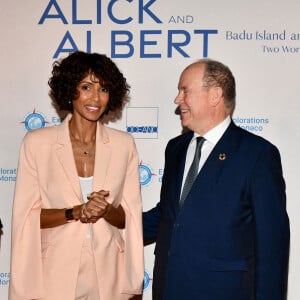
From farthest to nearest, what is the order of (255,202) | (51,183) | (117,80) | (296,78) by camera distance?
(296,78) < (117,80) < (51,183) < (255,202)

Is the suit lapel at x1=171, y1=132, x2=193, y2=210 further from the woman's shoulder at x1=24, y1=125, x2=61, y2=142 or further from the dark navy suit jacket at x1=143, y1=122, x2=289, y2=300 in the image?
the woman's shoulder at x1=24, y1=125, x2=61, y2=142

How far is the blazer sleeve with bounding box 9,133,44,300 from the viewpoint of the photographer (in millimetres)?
2826

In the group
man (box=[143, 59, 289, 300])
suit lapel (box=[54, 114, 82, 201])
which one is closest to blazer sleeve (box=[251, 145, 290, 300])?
man (box=[143, 59, 289, 300])

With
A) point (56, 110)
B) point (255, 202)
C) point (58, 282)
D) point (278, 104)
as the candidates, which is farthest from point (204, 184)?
point (56, 110)

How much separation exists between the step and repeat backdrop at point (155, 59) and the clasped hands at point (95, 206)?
1169 mm

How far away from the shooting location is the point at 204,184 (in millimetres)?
2770

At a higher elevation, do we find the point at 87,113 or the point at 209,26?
the point at 209,26

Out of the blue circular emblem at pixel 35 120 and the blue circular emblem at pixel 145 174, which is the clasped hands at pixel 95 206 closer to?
the blue circular emblem at pixel 145 174

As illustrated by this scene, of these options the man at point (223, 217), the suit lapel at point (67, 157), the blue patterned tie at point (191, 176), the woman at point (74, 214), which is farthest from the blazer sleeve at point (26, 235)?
the blue patterned tie at point (191, 176)

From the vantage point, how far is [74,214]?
9.05 feet

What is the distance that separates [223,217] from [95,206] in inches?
24.8

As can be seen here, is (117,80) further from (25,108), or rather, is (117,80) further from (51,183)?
(25,108)

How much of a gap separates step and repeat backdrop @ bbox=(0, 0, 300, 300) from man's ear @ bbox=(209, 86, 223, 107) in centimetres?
84

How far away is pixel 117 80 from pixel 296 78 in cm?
130
